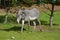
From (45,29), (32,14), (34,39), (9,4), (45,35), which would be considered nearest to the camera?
(34,39)

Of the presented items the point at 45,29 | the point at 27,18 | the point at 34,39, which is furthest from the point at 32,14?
the point at 34,39

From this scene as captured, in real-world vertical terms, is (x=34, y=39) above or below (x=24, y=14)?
below

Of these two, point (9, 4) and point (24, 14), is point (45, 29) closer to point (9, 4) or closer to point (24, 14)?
point (24, 14)

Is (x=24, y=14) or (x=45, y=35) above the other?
(x=24, y=14)

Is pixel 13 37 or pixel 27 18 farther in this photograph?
pixel 27 18

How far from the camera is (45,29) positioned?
18750 mm

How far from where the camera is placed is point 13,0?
19.3m

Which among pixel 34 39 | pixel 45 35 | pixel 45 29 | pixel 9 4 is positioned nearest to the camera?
pixel 34 39

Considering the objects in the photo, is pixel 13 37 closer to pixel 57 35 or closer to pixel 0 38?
pixel 0 38

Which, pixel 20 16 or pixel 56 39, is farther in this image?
pixel 20 16

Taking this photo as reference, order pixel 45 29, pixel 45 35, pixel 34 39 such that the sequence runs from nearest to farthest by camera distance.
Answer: pixel 34 39 → pixel 45 35 → pixel 45 29

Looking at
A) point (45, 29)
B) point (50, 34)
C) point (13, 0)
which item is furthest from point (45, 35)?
point (13, 0)

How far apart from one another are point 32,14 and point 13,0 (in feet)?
8.94

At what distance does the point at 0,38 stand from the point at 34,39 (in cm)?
229
